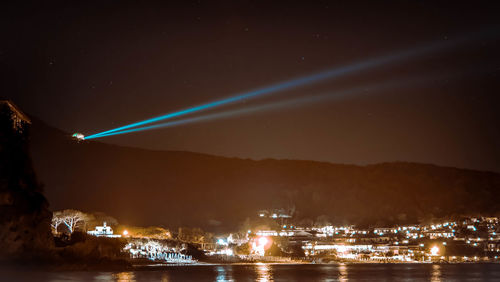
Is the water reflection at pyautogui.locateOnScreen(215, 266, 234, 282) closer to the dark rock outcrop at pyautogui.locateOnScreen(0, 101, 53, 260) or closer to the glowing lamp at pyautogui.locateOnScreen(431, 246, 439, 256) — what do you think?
the dark rock outcrop at pyautogui.locateOnScreen(0, 101, 53, 260)

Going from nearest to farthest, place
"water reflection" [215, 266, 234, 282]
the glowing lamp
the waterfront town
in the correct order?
1. "water reflection" [215, 266, 234, 282]
2. the waterfront town
3. the glowing lamp

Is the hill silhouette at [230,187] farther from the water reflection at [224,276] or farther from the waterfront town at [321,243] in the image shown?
the water reflection at [224,276]

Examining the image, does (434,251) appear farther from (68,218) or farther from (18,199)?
(18,199)

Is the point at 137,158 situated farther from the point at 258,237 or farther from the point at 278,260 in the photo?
the point at 278,260

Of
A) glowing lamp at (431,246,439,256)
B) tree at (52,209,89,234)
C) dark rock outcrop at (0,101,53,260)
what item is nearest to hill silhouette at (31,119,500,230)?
tree at (52,209,89,234)

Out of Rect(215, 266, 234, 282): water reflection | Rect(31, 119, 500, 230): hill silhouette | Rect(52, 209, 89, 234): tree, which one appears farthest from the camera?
Rect(31, 119, 500, 230): hill silhouette

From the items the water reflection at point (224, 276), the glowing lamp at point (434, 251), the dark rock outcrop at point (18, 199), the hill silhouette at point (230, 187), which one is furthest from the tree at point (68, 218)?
the glowing lamp at point (434, 251)
